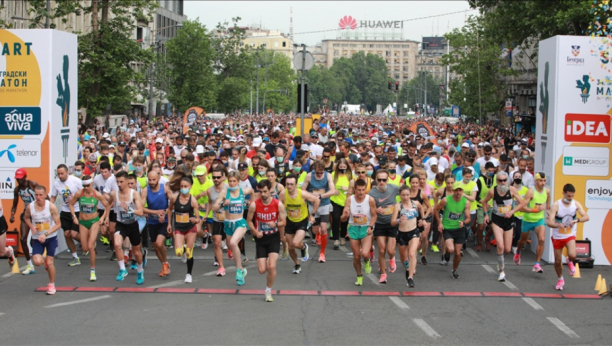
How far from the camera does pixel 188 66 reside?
4569 cm

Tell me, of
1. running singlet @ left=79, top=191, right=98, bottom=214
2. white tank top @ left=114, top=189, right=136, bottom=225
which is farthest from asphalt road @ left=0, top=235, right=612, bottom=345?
running singlet @ left=79, top=191, right=98, bottom=214

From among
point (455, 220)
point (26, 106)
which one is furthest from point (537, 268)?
point (26, 106)

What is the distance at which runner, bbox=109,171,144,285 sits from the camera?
1131 cm

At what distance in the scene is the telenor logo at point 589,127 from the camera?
1341cm

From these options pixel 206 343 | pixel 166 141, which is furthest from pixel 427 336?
pixel 166 141

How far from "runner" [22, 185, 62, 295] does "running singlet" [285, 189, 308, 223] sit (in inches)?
136

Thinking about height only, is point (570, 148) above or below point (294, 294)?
above

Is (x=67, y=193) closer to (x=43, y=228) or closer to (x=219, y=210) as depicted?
(x=43, y=228)

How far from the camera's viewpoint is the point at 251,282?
11.6 m

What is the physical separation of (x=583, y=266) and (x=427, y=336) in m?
5.78

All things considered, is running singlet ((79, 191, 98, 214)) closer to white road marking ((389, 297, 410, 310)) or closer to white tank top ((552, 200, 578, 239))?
white road marking ((389, 297, 410, 310))

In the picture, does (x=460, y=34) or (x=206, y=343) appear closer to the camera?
(x=206, y=343)

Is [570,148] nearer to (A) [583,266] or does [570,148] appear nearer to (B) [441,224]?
(A) [583,266]

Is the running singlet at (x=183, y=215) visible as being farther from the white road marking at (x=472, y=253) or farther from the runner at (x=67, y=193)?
the white road marking at (x=472, y=253)
